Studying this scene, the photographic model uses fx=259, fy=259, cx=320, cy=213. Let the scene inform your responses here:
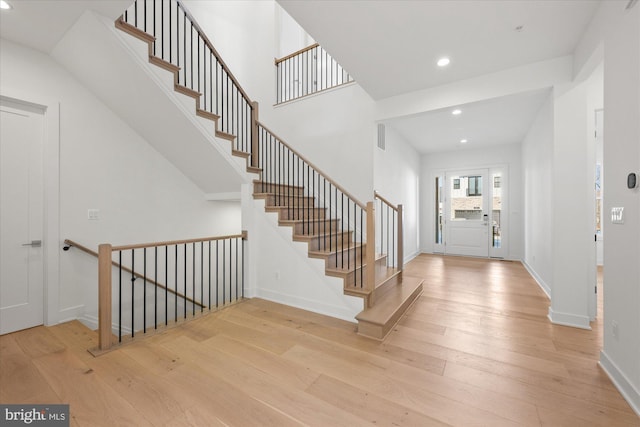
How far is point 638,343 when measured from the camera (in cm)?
158

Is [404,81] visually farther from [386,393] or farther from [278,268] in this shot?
[386,393]

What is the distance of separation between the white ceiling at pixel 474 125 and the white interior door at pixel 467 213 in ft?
2.72

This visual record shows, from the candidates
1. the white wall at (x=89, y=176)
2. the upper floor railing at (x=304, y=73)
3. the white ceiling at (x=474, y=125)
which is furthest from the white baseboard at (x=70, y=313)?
the white ceiling at (x=474, y=125)

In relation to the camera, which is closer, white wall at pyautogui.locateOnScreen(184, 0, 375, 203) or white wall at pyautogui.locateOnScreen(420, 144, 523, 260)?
white wall at pyautogui.locateOnScreen(184, 0, 375, 203)

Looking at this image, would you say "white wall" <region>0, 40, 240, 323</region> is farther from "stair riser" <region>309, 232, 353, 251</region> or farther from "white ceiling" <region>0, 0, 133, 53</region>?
"stair riser" <region>309, 232, 353, 251</region>

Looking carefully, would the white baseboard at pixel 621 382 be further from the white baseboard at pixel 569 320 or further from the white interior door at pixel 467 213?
the white interior door at pixel 467 213

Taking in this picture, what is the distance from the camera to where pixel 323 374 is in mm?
1911

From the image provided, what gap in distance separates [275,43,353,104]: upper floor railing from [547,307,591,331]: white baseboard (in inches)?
177

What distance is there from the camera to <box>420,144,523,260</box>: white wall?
6113 millimetres

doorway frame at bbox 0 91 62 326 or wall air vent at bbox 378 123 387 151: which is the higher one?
wall air vent at bbox 378 123 387 151

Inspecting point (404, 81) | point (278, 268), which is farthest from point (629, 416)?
point (404, 81)

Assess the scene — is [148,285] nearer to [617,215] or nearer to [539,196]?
[617,215]

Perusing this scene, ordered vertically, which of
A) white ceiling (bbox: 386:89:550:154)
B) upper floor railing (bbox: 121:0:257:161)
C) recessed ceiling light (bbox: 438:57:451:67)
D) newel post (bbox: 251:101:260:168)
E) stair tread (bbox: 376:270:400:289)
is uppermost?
upper floor railing (bbox: 121:0:257:161)

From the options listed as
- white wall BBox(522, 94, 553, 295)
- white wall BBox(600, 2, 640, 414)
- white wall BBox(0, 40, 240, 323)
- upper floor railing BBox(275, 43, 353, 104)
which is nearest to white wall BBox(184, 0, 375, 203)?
upper floor railing BBox(275, 43, 353, 104)
